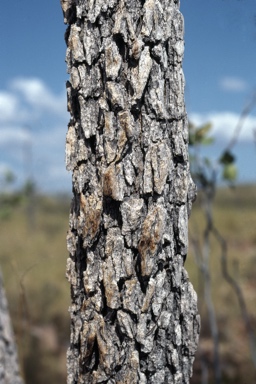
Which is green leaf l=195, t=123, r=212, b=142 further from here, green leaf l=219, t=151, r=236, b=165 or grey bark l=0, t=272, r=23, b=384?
grey bark l=0, t=272, r=23, b=384

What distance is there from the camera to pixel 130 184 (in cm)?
111

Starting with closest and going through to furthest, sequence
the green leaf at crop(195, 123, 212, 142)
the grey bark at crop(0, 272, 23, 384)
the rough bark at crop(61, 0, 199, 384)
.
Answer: the rough bark at crop(61, 0, 199, 384), the grey bark at crop(0, 272, 23, 384), the green leaf at crop(195, 123, 212, 142)

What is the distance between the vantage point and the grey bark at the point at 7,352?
199cm

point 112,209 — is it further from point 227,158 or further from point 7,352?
point 227,158

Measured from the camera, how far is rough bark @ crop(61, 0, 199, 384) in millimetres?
1107

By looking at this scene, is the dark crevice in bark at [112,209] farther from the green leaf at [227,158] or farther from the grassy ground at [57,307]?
the green leaf at [227,158]

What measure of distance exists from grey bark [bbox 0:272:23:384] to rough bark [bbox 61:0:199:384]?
89 centimetres

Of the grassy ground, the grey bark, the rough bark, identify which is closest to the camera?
the rough bark

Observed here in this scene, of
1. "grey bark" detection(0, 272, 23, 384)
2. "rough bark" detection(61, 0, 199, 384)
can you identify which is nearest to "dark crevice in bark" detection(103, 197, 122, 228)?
"rough bark" detection(61, 0, 199, 384)

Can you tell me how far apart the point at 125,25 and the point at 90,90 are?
15cm

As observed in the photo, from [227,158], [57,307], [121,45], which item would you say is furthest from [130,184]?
[57,307]

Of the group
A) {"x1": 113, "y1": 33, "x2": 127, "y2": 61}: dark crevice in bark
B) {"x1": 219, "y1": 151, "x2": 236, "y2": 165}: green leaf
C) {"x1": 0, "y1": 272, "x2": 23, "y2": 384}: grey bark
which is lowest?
{"x1": 0, "y1": 272, "x2": 23, "y2": 384}: grey bark

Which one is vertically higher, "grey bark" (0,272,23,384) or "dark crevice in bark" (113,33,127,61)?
"dark crevice in bark" (113,33,127,61)

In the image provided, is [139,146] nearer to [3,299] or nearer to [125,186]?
[125,186]
